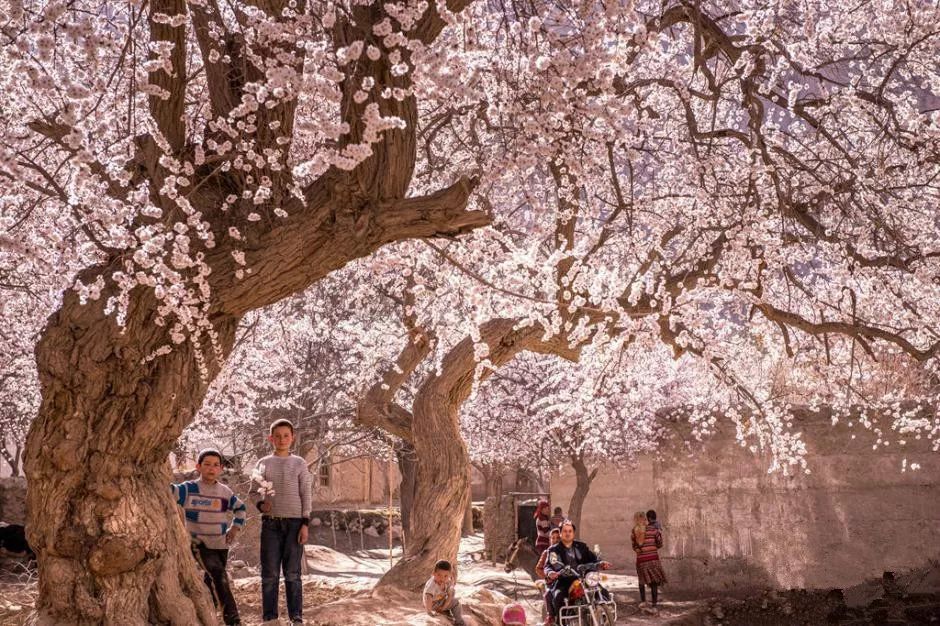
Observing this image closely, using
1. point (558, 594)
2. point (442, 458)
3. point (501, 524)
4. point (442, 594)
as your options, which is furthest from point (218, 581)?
point (501, 524)

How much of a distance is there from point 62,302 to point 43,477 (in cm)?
104

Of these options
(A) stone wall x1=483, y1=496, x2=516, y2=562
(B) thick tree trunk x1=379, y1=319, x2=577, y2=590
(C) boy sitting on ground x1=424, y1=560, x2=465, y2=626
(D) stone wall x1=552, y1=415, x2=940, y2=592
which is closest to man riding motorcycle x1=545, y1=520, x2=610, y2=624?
(C) boy sitting on ground x1=424, y1=560, x2=465, y2=626

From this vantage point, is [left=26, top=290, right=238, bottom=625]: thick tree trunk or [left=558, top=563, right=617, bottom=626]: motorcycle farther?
[left=558, top=563, right=617, bottom=626]: motorcycle

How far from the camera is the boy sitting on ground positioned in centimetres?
822

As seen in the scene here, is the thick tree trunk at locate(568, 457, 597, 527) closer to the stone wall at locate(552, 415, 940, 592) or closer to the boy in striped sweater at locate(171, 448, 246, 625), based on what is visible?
the stone wall at locate(552, 415, 940, 592)

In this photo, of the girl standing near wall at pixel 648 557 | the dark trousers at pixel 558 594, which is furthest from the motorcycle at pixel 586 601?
the girl standing near wall at pixel 648 557

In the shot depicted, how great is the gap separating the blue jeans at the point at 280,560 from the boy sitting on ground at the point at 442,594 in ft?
4.58

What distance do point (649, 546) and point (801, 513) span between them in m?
2.59

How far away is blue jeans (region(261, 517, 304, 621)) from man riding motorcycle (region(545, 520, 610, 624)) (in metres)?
2.82

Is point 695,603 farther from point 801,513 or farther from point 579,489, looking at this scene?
point 579,489

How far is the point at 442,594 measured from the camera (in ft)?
27.2

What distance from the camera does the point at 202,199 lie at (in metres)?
5.86

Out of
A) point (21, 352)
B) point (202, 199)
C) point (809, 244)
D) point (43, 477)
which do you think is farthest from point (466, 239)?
point (21, 352)

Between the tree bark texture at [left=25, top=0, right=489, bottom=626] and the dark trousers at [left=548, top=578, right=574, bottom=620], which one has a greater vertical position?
the tree bark texture at [left=25, top=0, right=489, bottom=626]
